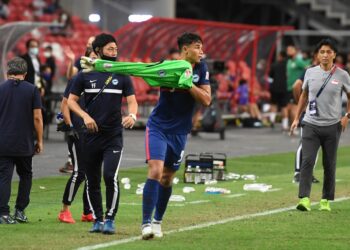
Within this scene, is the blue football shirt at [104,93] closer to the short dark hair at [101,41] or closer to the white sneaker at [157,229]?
the short dark hair at [101,41]

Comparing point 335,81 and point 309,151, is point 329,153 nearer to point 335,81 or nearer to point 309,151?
point 309,151

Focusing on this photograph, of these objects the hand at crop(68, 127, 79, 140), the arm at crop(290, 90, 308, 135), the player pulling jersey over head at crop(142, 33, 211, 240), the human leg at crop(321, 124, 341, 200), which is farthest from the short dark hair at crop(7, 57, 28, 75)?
the human leg at crop(321, 124, 341, 200)

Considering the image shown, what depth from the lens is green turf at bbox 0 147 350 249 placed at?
452 inches

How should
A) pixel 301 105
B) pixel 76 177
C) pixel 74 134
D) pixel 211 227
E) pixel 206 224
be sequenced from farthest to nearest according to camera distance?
pixel 301 105
pixel 74 134
pixel 76 177
pixel 206 224
pixel 211 227

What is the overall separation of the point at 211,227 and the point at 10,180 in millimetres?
2327

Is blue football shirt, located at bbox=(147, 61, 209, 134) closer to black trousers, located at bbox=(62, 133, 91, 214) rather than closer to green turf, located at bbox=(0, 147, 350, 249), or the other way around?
green turf, located at bbox=(0, 147, 350, 249)

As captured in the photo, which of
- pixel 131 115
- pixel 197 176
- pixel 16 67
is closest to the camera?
pixel 131 115

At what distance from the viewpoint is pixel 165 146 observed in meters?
11.8

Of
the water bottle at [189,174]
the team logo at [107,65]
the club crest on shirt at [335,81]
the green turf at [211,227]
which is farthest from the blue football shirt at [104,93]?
the water bottle at [189,174]

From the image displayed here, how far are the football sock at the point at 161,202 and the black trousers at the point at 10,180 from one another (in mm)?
1920

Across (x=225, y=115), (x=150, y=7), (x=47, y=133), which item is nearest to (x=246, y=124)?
(x=225, y=115)

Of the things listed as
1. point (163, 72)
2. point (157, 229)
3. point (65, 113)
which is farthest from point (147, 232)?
point (65, 113)

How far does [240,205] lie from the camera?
15.1 meters

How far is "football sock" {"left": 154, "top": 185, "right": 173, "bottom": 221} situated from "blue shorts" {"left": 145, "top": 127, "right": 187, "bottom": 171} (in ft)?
0.76
